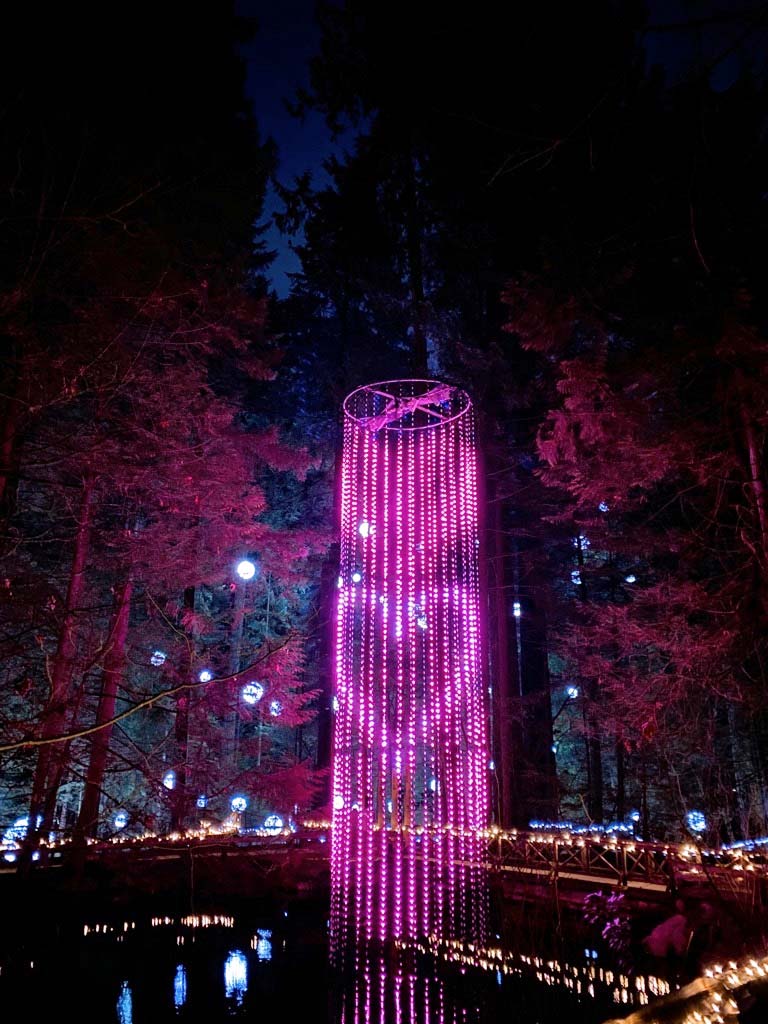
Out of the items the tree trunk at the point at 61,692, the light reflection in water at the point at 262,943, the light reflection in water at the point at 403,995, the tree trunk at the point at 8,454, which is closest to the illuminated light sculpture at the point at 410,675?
the light reflection in water at the point at 403,995

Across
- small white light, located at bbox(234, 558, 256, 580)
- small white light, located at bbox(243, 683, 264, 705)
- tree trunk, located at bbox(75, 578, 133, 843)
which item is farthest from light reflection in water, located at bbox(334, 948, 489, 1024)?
small white light, located at bbox(234, 558, 256, 580)

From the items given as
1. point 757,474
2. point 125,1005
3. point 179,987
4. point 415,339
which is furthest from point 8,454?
point 757,474

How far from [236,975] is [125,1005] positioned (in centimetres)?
124

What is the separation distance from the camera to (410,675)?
7.26 m

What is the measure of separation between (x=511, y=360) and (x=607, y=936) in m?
9.71

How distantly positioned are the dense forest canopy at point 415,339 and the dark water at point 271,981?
1.51 m

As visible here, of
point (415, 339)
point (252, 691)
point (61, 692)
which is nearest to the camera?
point (61, 692)

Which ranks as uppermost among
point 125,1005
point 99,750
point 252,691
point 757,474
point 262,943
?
point 757,474

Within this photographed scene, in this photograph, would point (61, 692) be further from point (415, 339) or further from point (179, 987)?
point (415, 339)

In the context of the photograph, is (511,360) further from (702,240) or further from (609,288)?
(702,240)

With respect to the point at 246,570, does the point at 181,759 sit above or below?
below

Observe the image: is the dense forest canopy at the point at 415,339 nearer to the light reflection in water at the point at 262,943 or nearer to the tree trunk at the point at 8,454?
the tree trunk at the point at 8,454

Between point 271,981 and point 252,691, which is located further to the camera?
point 252,691

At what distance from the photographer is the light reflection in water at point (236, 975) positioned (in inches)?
251
